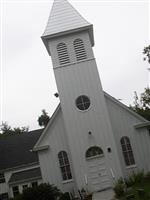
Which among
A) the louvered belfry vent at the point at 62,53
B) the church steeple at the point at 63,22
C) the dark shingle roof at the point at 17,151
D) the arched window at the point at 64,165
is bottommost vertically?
the arched window at the point at 64,165

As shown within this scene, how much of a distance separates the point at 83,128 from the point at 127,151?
3.24 metres

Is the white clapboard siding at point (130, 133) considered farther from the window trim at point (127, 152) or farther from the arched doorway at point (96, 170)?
the arched doorway at point (96, 170)

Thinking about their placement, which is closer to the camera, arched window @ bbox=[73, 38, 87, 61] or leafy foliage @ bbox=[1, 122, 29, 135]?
arched window @ bbox=[73, 38, 87, 61]

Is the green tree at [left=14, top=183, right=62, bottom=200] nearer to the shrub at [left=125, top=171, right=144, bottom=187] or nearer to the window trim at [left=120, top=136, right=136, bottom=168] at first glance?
the shrub at [left=125, top=171, right=144, bottom=187]

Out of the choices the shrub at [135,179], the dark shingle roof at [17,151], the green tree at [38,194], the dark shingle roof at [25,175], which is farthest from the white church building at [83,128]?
the dark shingle roof at [17,151]

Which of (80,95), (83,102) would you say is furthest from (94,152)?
(80,95)

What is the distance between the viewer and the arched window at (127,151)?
2562 cm

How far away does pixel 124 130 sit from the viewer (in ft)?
84.6

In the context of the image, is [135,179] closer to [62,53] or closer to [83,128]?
[83,128]

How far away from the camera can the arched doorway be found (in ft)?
81.6

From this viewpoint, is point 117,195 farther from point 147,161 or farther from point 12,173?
point 12,173

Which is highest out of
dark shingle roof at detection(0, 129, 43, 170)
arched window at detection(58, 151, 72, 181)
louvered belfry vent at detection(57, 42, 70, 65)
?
louvered belfry vent at detection(57, 42, 70, 65)

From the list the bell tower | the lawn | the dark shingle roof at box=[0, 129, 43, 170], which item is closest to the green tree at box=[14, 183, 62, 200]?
the lawn

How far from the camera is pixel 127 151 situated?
84.2 feet
